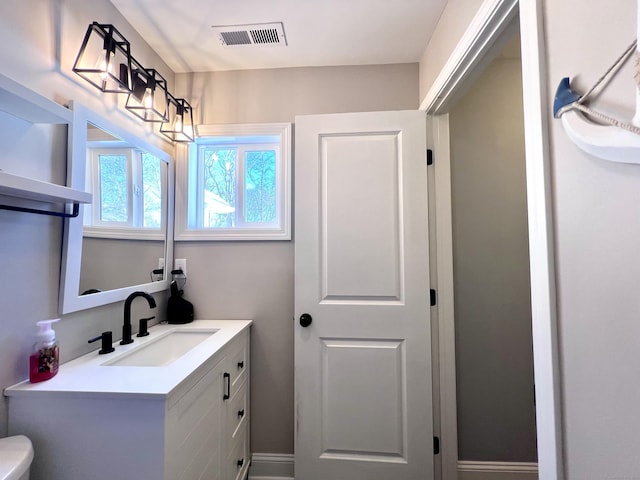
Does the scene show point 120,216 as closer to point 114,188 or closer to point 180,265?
point 114,188

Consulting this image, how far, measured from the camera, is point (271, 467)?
1.68 meters

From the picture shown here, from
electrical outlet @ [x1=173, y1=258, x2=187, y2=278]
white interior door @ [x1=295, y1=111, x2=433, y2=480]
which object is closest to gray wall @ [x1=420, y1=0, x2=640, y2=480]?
white interior door @ [x1=295, y1=111, x2=433, y2=480]

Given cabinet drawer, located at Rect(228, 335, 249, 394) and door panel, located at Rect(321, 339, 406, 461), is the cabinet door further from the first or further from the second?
door panel, located at Rect(321, 339, 406, 461)

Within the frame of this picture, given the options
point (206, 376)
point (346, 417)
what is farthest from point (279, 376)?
point (206, 376)

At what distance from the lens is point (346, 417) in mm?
1534

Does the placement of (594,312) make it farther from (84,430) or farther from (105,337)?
(105,337)

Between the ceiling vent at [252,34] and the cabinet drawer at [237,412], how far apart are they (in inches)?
75.8

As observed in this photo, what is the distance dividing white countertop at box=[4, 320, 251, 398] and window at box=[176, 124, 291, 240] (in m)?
0.85

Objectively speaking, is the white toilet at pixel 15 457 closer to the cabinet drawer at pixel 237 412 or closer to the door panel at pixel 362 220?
the cabinet drawer at pixel 237 412

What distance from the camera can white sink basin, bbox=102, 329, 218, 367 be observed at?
1.22 m

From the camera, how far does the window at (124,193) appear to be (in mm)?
1164

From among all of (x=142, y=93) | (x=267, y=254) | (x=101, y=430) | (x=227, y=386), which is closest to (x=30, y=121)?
(x=142, y=93)

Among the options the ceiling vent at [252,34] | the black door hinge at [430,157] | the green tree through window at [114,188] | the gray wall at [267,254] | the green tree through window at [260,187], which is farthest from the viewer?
the green tree through window at [260,187]

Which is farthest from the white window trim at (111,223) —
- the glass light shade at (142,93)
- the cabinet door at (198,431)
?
the cabinet door at (198,431)
